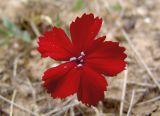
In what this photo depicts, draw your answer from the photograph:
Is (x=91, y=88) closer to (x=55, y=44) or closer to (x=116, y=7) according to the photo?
(x=55, y=44)

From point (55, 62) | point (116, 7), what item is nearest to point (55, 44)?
point (55, 62)

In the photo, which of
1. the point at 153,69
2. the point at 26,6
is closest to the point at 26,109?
the point at 153,69

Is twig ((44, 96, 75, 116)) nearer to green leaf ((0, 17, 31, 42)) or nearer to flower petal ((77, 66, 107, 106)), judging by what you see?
flower petal ((77, 66, 107, 106))

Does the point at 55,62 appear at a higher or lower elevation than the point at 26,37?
lower

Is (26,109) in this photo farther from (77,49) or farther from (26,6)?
(26,6)

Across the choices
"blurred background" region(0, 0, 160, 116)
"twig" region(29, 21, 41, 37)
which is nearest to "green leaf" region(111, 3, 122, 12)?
"blurred background" region(0, 0, 160, 116)

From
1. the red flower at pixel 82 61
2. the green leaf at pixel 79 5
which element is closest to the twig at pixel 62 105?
the red flower at pixel 82 61

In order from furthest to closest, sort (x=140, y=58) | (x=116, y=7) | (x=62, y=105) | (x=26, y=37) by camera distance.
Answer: (x=116, y=7) < (x=26, y=37) < (x=140, y=58) < (x=62, y=105)

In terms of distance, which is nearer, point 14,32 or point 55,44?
point 55,44
